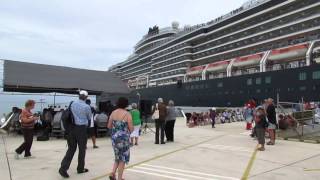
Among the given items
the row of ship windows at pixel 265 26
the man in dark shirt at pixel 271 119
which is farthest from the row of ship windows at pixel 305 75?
the man in dark shirt at pixel 271 119

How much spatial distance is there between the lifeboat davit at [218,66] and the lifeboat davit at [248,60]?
6.46ft

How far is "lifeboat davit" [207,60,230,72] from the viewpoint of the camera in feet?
140

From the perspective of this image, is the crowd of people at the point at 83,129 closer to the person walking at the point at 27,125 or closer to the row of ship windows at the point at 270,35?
the person walking at the point at 27,125

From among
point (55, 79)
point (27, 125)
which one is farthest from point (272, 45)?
point (27, 125)

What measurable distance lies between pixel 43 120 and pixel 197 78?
1401 inches

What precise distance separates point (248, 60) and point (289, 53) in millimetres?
5743

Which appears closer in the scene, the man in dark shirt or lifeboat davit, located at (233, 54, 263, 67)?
the man in dark shirt

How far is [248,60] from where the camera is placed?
3891cm

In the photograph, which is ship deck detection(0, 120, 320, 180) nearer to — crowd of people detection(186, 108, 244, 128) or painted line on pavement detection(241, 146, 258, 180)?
painted line on pavement detection(241, 146, 258, 180)

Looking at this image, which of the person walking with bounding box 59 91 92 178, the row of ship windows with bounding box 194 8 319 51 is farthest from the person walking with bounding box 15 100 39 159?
the row of ship windows with bounding box 194 8 319 51

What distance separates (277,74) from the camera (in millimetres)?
34688

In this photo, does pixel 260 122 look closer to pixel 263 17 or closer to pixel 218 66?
pixel 263 17

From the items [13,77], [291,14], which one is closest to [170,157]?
[13,77]

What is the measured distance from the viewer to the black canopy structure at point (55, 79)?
1537 cm
